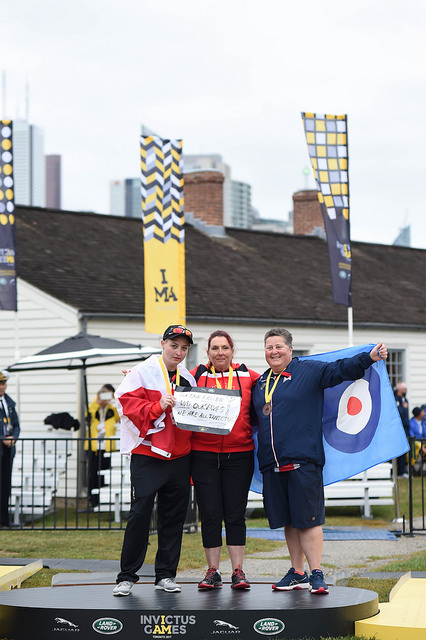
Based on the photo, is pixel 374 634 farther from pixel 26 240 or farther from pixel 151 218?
pixel 26 240

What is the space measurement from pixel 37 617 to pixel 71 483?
1130 cm

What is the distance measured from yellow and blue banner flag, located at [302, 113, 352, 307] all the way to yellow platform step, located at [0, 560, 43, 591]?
25.1ft

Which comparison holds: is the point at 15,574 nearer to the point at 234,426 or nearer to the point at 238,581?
the point at 238,581

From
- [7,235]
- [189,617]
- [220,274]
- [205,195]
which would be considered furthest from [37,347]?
[189,617]

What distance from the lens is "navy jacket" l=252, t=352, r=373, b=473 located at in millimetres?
6977

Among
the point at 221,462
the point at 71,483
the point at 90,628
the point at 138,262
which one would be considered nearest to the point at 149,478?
the point at 221,462

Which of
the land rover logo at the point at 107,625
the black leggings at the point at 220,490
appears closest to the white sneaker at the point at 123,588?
the land rover logo at the point at 107,625

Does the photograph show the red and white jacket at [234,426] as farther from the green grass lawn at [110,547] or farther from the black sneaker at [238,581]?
the green grass lawn at [110,547]

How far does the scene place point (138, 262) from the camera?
72.4 ft

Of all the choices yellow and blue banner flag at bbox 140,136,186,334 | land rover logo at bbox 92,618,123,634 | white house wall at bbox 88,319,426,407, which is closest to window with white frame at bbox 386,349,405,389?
white house wall at bbox 88,319,426,407

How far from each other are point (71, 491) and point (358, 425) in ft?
36.1

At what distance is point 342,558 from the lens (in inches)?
414

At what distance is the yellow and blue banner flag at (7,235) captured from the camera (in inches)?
608

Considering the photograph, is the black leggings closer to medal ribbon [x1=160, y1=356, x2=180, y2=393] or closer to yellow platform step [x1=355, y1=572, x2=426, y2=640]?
medal ribbon [x1=160, y1=356, x2=180, y2=393]
